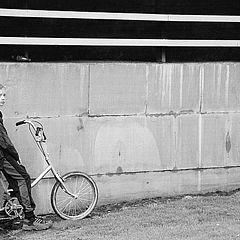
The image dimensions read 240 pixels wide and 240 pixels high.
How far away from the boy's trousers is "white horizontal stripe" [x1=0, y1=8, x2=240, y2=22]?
1944 mm

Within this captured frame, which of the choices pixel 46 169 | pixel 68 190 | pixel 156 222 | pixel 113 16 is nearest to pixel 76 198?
pixel 68 190

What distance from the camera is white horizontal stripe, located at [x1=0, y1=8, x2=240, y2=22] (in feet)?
26.2

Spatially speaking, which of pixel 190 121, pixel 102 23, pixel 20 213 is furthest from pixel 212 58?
pixel 20 213

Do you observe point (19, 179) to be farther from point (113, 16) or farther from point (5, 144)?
point (113, 16)

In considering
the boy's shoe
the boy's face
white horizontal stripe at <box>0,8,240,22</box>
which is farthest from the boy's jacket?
white horizontal stripe at <box>0,8,240,22</box>

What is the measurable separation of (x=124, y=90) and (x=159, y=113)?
584 millimetres

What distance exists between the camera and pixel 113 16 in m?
8.46

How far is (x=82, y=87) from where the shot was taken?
26.7ft

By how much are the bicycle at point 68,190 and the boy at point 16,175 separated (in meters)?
0.24

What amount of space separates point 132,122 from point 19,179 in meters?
1.91

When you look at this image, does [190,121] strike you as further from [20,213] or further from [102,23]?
[20,213]

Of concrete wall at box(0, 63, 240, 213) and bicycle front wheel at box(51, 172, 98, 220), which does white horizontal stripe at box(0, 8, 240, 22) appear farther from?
bicycle front wheel at box(51, 172, 98, 220)

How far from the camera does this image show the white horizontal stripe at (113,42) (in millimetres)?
8000

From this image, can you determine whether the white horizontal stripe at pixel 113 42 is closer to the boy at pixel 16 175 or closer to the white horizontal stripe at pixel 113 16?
the white horizontal stripe at pixel 113 16
